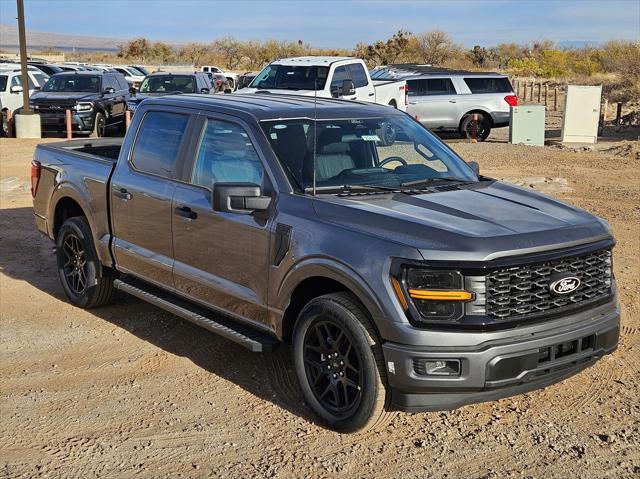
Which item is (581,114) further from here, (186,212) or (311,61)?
Result: (186,212)

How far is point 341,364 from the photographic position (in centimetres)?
473

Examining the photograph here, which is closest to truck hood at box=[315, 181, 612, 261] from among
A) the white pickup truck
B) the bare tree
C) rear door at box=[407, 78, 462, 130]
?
the white pickup truck

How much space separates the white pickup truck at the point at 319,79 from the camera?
17969 millimetres

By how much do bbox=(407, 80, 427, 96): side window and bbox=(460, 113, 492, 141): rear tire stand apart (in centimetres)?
131

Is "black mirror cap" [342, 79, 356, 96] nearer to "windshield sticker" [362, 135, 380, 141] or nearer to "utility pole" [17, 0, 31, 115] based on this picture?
"utility pole" [17, 0, 31, 115]

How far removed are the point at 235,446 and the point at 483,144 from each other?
1609 cm

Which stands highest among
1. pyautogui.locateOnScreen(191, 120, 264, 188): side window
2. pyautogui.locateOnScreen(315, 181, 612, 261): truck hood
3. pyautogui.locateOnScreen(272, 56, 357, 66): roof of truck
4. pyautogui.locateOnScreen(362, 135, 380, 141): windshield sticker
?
pyautogui.locateOnScreen(272, 56, 357, 66): roof of truck

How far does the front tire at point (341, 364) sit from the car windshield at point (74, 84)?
18.7 m

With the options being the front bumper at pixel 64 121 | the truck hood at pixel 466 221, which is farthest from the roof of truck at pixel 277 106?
the front bumper at pixel 64 121

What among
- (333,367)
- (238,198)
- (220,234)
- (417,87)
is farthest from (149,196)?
(417,87)

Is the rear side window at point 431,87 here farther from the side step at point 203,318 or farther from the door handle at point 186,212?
the door handle at point 186,212

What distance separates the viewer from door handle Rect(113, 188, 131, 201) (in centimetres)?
643

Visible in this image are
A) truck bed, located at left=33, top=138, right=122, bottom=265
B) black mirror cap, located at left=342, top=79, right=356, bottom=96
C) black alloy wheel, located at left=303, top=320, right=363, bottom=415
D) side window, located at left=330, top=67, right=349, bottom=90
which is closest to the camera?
black alloy wheel, located at left=303, top=320, right=363, bottom=415

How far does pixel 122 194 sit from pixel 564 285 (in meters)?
3.47
